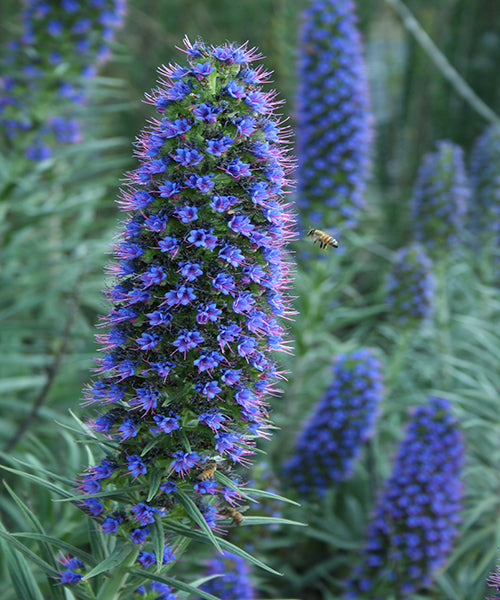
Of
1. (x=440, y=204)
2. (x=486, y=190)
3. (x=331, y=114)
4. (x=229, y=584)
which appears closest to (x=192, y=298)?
(x=229, y=584)

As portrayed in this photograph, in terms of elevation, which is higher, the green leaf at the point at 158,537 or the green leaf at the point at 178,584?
the green leaf at the point at 158,537

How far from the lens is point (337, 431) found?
3.14 meters

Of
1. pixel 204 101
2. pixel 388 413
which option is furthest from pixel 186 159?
pixel 388 413

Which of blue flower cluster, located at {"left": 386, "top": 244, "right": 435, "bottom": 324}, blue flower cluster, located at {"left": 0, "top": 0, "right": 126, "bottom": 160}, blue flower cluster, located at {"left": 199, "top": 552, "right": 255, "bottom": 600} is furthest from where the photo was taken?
blue flower cluster, located at {"left": 386, "top": 244, "right": 435, "bottom": 324}

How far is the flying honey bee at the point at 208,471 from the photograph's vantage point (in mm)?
1441

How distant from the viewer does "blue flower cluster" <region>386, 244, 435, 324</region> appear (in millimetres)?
3709

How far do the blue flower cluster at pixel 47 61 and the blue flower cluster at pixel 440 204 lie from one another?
226 centimetres

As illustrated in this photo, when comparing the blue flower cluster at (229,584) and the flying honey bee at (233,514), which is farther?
the blue flower cluster at (229,584)

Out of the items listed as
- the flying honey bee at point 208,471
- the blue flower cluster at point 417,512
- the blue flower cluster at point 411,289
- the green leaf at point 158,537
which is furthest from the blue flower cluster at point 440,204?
the green leaf at point 158,537

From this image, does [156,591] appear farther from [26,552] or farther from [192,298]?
[192,298]

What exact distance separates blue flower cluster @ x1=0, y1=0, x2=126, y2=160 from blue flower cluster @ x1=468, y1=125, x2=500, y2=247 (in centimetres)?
273

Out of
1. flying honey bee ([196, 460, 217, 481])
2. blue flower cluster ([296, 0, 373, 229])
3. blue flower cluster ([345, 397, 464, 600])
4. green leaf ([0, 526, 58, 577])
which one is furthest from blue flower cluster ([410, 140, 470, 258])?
green leaf ([0, 526, 58, 577])

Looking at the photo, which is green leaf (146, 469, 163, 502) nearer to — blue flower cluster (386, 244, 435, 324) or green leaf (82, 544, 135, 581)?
green leaf (82, 544, 135, 581)

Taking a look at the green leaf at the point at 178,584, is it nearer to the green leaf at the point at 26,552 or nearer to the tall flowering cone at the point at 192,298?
the tall flowering cone at the point at 192,298
